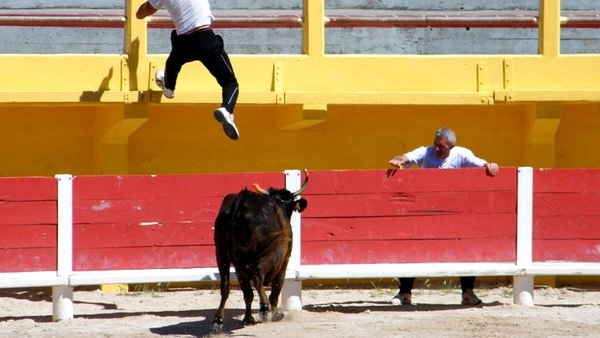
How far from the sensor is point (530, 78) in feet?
36.5

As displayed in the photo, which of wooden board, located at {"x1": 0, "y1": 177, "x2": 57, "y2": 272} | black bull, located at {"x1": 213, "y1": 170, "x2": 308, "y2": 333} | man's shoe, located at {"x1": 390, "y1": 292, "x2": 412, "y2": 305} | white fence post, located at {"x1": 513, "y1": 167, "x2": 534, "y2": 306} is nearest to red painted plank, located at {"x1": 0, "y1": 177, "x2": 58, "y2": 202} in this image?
wooden board, located at {"x1": 0, "y1": 177, "x2": 57, "y2": 272}

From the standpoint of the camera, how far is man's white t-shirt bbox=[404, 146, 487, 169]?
32.6 feet

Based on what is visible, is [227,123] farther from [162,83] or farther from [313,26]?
[313,26]

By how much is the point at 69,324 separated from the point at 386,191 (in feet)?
8.34

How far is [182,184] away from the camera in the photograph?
955 cm

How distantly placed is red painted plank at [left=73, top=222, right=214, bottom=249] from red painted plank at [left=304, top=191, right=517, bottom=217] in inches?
33.8

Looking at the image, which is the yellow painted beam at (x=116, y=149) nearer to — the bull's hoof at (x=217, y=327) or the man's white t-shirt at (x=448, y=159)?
the man's white t-shirt at (x=448, y=159)

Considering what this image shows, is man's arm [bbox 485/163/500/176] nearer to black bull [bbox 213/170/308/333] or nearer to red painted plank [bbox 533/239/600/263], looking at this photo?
red painted plank [bbox 533/239/600/263]

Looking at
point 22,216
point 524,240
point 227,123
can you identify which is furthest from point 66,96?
point 524,240

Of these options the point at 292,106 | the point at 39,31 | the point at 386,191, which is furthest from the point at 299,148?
the point at 39,31

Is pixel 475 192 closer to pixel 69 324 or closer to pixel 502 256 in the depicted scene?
pixel 502 256

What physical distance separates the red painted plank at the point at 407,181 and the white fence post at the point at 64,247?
1.75 m

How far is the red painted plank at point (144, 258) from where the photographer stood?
9.44 m

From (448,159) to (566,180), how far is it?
91 centimetres
